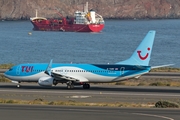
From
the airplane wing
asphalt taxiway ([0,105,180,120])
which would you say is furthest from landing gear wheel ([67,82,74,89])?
asphalt taxiway ([0,105,180,120])

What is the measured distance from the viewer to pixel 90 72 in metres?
57.1

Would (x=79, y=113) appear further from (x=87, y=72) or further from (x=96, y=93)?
(x=87, y=72)

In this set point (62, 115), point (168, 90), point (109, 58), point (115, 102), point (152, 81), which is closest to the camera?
point (62, 115)

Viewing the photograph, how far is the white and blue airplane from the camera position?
5606 cm

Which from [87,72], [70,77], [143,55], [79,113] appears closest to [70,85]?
[70,77]

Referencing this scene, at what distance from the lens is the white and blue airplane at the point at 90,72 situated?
56.1 metres

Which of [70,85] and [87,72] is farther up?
[87,72]

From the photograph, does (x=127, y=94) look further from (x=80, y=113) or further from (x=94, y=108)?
(x=80, y=113)

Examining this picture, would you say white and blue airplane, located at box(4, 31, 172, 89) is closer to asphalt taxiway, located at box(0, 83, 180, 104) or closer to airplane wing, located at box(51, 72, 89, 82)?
airplane wing, located at box(51, 72, 89, 82)

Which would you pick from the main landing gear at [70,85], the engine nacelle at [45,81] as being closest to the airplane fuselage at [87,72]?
the main landing gear at [70,85]

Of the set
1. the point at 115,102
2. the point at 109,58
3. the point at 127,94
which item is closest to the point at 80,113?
the point at 115,102

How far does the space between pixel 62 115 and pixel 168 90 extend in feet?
73.1

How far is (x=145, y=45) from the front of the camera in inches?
2267

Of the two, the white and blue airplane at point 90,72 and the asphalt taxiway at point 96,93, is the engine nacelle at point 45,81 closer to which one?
the white and blue airplane at point 90,72
